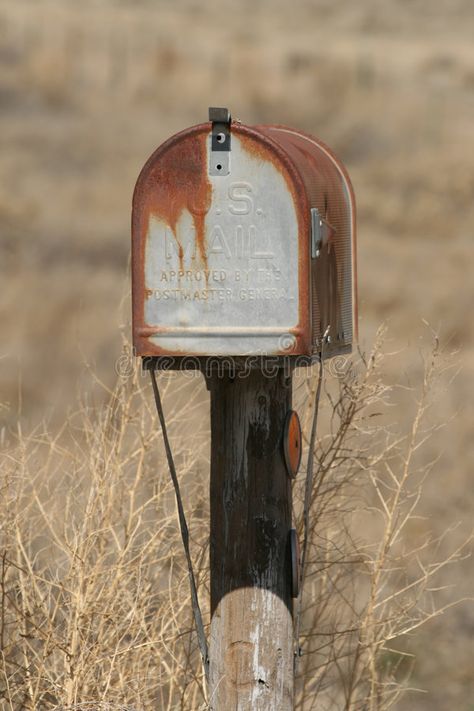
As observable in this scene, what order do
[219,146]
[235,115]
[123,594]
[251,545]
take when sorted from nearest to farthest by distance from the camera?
[219,146] < [251,545] < [123,594] < [235,115]

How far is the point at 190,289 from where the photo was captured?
9.20 ft

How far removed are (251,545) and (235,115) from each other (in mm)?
11574

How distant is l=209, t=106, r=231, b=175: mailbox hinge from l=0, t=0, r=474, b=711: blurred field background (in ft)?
15.3

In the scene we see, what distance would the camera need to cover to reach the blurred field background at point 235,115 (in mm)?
10031

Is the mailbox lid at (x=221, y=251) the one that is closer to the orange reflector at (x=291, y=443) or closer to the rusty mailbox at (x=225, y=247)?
the rusty mailbox at (x=225, y=247)

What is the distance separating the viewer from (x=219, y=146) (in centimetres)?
277

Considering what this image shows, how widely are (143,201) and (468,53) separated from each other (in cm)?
1412

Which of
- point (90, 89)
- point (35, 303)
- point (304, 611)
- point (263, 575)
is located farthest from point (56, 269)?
point (263, 575)

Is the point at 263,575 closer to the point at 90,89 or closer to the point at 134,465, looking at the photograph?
the point at 134,465

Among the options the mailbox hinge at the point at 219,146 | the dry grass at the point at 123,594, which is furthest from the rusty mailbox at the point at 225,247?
the dry grass at the point at 123,594

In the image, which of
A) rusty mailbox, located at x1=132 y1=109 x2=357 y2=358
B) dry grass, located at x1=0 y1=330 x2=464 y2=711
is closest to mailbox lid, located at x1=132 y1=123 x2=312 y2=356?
rusty mailbox, located at x1=132 y1=109 x2=357 y2=358

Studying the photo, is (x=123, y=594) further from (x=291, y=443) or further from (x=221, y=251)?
(x=221, y=251)

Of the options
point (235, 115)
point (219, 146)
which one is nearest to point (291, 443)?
point (219, 146)

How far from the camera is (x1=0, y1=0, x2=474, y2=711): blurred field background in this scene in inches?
395
